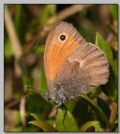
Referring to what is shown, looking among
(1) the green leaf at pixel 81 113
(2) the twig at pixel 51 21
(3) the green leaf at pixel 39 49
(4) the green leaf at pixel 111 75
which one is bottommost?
(1) the green leaf at pixel 81 113

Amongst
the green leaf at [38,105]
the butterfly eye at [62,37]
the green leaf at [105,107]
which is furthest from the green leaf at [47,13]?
the green leaf at [105,107]

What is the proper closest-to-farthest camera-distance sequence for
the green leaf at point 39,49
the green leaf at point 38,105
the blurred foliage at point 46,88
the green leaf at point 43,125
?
the green leaf at point 43,125 < the blurred foliage at point 46,88 < the green leaf at point 38,105 < the green leaf at point 39,49

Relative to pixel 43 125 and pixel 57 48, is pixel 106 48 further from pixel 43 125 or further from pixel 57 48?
pixel 43 125

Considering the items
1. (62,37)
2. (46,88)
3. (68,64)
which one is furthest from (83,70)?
(46,88)

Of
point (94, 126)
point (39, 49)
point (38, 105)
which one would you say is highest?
point (39, 49)

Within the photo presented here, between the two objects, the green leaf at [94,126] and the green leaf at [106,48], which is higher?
the green leaf at [106,48]

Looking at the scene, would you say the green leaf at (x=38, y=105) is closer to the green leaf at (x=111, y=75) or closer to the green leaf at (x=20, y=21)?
the green leaf at (x=111, y=75)

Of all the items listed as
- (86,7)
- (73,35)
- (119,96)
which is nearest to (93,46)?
(73,35)

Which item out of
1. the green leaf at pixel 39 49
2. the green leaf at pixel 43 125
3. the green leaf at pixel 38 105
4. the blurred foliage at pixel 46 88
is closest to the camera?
the green leaf at pixel 43 125
